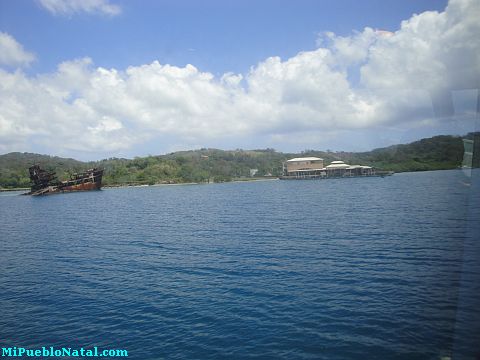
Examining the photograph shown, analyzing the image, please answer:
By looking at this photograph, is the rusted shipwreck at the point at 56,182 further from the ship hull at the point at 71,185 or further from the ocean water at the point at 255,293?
the ocean water at the point at 255,293

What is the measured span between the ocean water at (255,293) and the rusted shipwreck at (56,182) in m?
136

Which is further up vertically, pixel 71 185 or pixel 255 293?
pixel 71 185

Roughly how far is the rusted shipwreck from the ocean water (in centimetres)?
13574

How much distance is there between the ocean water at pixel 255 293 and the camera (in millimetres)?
13469

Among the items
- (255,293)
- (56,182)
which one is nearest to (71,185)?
(56,182)

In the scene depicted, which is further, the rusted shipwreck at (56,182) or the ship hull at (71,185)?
the ship hull at (71,185)

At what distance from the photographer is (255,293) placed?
18594 millimetres

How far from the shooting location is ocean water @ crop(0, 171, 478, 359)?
44.2ft

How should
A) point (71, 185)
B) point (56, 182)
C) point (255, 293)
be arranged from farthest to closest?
point (56, 182)
point (71, 185)
point (255, 293)

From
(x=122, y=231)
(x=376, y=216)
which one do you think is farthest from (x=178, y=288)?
(x=376, y=216)

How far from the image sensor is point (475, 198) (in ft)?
136

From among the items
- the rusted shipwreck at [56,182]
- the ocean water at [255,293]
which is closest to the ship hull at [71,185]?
the rusted shipwreck at [56,182]

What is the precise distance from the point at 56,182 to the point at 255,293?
171m

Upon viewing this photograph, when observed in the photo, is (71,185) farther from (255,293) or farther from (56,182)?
(255,293)
